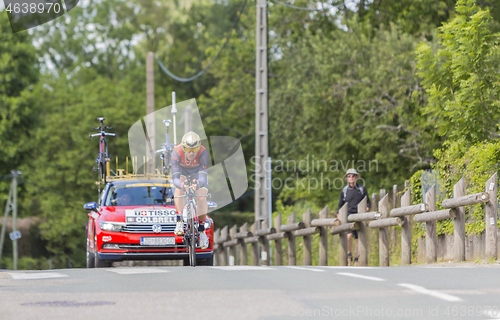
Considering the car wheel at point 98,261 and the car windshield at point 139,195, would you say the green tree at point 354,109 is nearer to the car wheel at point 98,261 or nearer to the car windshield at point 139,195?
the car windshield at point 139,195

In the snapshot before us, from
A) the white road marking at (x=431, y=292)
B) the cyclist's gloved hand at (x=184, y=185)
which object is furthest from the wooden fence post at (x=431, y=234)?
the white road marking at (x=431, y=292)

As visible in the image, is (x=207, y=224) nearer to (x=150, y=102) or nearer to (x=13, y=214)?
(x=150, y=102)

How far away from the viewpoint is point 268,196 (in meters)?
24.6

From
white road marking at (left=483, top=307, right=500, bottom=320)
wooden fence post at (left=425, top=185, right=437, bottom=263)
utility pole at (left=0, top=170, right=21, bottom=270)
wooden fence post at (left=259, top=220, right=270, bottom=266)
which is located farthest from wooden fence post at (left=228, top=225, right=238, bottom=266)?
white road marking at (left=483, top=307, right=500, bottom=320)

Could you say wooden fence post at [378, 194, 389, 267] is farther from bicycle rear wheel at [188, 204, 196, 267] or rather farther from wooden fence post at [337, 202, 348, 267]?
bicycle rear wheel at [188, 204, 196, 267]

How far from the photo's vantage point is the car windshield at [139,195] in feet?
49.7

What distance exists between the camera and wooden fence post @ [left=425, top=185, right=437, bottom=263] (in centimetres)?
1414

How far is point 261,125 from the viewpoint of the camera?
24.5m

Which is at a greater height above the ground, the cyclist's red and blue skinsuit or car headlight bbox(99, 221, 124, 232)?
the cyclist's red and blue skinsuit

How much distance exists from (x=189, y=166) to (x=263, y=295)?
5918mm

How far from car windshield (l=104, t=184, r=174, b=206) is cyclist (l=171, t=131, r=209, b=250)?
41.4 inches

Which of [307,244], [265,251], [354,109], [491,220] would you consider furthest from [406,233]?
[354,109]

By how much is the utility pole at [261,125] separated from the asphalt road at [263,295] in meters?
13.6

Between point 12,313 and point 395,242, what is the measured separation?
1190 centimetres
